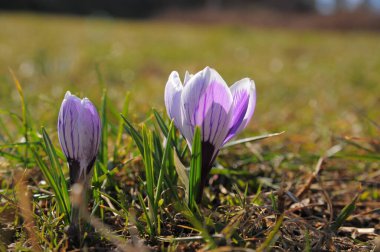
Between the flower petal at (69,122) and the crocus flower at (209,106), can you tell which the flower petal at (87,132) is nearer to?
the flower petal at (69,122)

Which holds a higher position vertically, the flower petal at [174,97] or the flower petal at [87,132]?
the flower petal at [174,97]

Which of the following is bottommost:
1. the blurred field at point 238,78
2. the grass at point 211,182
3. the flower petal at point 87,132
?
the blurred field at point 238,78

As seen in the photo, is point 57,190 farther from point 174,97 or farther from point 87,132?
point 174,97

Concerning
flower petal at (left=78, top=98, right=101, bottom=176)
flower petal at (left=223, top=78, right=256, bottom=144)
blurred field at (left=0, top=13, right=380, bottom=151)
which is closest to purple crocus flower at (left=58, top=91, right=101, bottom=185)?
flower petal at (left=78, top=98, right=101, bottom=176)

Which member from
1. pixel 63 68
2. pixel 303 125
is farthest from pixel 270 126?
pixel 63 68

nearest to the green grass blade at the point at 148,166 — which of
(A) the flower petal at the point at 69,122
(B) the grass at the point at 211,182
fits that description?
(B) the grass at the point at 211,182

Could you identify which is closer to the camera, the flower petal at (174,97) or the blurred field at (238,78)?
the flower petal at (174,97)

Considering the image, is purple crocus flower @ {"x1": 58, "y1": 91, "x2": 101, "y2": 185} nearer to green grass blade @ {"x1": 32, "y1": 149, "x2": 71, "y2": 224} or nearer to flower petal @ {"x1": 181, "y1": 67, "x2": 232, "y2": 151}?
green grass blade @ {"x1": 32, "y1": 149, "x2": 71, "y2": 224}

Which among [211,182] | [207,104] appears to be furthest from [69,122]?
[211,182]
